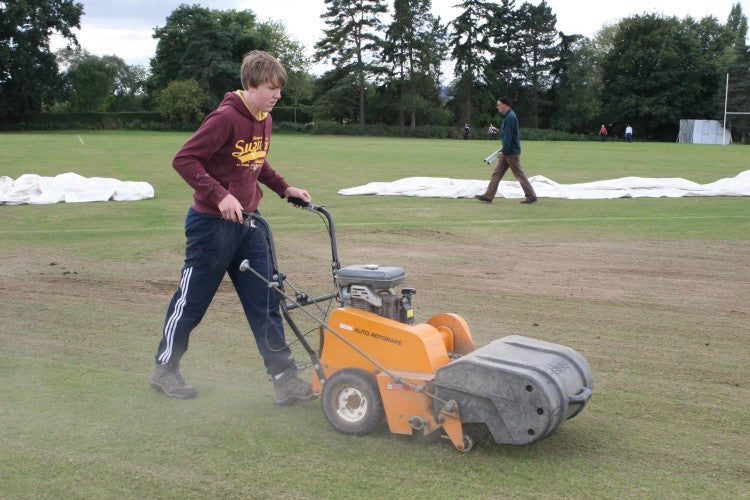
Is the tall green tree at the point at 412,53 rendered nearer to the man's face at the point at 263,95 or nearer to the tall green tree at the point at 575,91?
the tall green tree at the point at 575,91

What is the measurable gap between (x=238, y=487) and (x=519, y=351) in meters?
1.59

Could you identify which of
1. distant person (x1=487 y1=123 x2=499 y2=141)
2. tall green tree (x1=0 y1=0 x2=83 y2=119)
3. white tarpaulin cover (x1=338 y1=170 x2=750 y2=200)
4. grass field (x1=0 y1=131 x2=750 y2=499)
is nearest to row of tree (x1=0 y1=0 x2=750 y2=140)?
tall green tree (x1=0 y1=0 x2=83 y2=119)

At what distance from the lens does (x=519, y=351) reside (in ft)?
14.0

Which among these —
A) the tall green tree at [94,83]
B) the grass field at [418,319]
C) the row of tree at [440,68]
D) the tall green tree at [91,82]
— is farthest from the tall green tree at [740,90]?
the tall green tree at [91,82]

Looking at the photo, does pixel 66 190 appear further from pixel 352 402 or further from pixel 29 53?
pixel 29 53

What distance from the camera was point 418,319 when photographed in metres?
6.82

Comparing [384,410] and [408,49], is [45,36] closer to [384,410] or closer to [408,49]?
[408,49]

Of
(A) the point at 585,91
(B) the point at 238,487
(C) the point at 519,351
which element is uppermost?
(A) the point at 585,91

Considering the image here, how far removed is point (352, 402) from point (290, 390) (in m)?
0.63

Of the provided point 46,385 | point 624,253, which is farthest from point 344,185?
point 46,385

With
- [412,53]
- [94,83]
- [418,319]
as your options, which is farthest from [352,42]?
[418,319]

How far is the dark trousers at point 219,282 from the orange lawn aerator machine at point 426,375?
0.28 m

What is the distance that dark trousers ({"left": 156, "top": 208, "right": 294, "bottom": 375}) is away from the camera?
16.2ft

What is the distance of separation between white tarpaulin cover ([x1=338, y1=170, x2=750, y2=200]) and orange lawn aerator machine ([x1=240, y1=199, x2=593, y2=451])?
12.4 m
